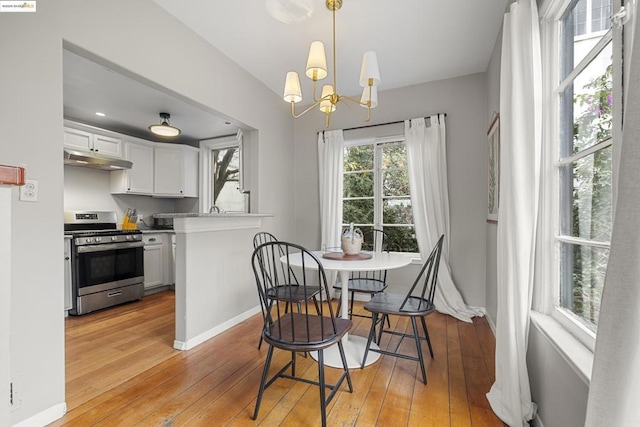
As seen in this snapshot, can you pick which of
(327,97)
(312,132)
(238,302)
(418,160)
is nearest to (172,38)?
(327,97)

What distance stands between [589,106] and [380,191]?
2.59m

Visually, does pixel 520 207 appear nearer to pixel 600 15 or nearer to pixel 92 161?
pixel 600 15

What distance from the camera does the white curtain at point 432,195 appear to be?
3328 millimetres

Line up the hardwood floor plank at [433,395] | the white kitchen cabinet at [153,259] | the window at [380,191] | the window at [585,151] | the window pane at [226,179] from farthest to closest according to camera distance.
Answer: the window pane at [226,179], the white kitchen cabinet at [153,259], the window at [380,191], the hardwood floor plank at [433,395], the window at [585,151]

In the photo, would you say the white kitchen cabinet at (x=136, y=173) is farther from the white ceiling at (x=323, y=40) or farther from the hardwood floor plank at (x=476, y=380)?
the hardwood floor plank at (x=476, y=380)

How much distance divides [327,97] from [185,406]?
2.20 meters

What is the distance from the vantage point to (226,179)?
5.08m

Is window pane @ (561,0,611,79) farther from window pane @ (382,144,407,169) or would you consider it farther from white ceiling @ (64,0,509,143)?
window pane @ (382,144,407,169)

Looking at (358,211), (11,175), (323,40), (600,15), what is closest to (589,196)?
(600,15)

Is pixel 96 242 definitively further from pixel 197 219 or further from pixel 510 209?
pixel 510 209

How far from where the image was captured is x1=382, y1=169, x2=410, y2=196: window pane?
373 cm

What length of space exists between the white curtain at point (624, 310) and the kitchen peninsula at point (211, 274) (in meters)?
2.49

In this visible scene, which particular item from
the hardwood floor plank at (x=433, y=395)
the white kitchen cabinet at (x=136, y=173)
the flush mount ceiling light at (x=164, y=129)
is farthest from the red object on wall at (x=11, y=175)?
the white kitchen cabinet at (x=136, y=173)

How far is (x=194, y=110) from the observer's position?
3.76m
